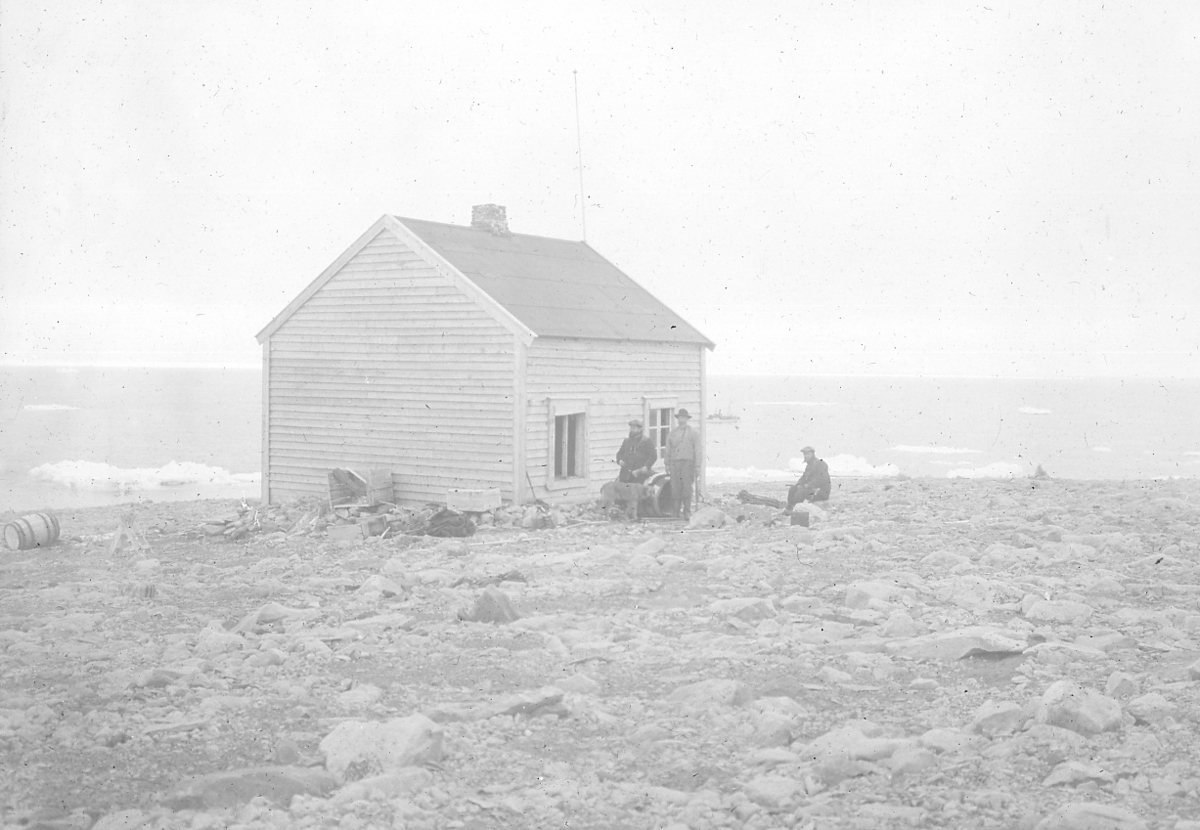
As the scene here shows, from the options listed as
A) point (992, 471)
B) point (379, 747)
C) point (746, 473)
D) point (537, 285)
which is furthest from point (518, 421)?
point (992, 471)

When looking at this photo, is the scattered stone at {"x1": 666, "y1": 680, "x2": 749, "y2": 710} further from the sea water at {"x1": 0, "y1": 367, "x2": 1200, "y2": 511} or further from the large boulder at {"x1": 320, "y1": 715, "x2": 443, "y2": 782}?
the sea water at {"x1": 0, "y1": 367, "x2": 1200, "y2": 511}

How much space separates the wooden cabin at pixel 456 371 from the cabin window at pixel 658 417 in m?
0.04

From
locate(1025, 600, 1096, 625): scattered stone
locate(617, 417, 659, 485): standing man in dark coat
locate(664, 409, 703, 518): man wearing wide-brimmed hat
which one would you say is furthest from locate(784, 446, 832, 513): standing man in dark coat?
locate(1025, 600, 1096, 625): scattered stone

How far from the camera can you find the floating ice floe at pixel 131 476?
181 ft

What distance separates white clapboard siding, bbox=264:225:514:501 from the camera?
63.4 feet

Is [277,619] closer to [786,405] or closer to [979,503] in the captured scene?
[979,503]

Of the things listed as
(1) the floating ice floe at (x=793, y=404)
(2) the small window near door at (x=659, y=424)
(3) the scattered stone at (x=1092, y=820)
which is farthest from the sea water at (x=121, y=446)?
(1) the floating ice floe at (x=793, y=404)

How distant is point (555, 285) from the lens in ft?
72.0

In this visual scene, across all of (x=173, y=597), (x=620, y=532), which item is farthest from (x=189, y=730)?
(x=620, y=532)

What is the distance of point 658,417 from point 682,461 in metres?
4.48

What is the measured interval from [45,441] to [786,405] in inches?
3196

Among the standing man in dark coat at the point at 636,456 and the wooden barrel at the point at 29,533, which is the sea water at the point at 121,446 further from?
the standing man in dark coat at the point at 636,456

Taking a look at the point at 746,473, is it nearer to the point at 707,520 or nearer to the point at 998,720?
the point at 707,520

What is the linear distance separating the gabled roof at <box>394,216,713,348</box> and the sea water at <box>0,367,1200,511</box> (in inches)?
618
